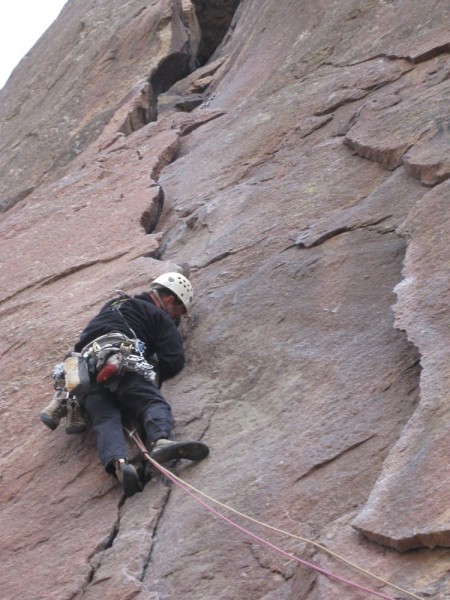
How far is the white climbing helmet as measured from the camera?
311 inches

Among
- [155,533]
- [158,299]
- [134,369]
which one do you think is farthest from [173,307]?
[155,533]

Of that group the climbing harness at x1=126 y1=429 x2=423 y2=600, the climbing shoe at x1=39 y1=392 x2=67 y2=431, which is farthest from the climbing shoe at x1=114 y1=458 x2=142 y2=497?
the climbing shoe at x1=39 y1=392 x2=67 y2=431

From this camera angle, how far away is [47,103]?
16.2 meters

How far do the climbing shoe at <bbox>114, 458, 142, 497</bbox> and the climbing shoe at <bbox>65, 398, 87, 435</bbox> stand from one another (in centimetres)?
71

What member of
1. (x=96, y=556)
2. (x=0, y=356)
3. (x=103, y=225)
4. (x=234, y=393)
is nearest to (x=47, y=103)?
(x=103, y=225)

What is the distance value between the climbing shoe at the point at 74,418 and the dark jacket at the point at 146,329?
1.65 ft

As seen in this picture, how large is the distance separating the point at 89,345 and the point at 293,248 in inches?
76.6

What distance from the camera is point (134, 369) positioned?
6965mm

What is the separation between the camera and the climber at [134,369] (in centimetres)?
650

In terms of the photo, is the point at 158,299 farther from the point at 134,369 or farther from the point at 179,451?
the point at 179,451

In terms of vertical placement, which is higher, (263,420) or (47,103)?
(47,103)

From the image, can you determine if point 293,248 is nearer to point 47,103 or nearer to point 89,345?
point 89,345

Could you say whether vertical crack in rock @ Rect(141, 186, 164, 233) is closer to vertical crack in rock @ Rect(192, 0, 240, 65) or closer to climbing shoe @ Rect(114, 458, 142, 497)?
climbing shoe @ Rect(114, 458, 142, 497)

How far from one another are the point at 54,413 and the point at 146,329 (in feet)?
3.00
